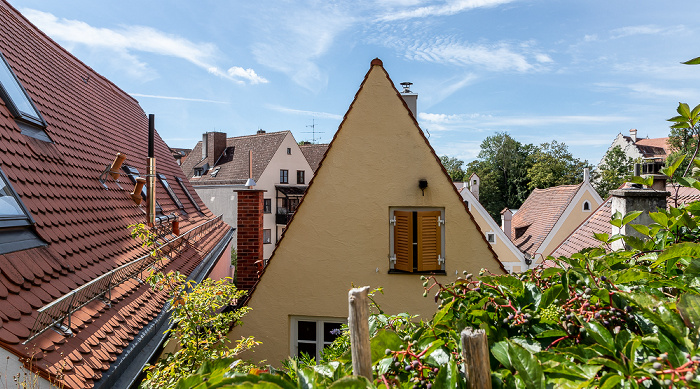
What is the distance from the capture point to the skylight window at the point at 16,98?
184 inches

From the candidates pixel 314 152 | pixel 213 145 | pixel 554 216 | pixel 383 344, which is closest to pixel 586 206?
pixel 554 216

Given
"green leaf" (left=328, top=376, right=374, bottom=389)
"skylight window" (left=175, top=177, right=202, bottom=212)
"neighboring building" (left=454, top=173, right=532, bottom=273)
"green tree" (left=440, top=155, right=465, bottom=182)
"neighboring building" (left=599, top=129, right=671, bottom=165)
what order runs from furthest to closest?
"green tree" (left=440, top=155, right=465, bottom=182), "neighboring building" (left=599, top=129, right=671, bottom=165), "neighboring building" (left=454, top=173, right=532, bottom=273), "skylight window" (left=175, top=177, right=202, bottom=212), "green leaf" (left=328, top=376, right=374, bottom=389)

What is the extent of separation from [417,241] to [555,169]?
59.8 meters

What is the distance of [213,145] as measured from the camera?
35.1m

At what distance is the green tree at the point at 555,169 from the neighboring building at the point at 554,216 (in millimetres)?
36596

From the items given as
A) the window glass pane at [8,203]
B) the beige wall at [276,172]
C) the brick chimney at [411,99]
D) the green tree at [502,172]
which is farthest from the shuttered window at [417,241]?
the green tree at [502,172]

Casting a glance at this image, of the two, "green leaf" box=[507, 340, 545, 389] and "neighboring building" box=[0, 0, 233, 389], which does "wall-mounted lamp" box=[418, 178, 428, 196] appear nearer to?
"neighboring building" box=[0, 0, 233, 389]

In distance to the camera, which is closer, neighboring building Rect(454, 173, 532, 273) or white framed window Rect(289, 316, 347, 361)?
white framed window Rect(289, 316, 347, 361)

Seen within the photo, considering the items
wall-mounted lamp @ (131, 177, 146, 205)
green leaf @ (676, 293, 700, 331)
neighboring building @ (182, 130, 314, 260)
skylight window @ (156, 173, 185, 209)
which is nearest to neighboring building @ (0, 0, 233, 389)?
wall-mounted lamp @ (131, 177, 146, 205)

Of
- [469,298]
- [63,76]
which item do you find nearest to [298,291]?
[469,298]

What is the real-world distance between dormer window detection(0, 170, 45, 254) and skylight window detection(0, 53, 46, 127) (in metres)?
1.40

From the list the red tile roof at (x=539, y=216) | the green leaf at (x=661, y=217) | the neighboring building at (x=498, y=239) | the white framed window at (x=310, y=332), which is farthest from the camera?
the red tile roof at (x=539, y=216)

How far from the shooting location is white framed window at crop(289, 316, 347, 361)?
21.0 feet

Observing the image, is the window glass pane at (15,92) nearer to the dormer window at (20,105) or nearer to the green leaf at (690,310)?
the dormer window at (20,105)
